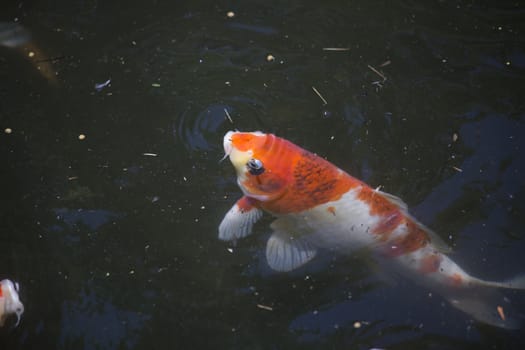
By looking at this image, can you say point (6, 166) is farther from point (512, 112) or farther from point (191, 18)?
point (512, 112)

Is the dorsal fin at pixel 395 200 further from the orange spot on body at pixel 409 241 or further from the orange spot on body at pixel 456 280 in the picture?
the orange spot on body at pixel 456 280

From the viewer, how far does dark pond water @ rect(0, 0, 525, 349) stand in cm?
251

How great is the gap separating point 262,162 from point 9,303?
4.72 feet

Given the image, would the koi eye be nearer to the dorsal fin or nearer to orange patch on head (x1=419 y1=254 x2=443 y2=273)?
the dorsal fin

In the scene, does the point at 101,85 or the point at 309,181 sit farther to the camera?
the point at 101,85

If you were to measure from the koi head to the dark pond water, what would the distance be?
0.87ft

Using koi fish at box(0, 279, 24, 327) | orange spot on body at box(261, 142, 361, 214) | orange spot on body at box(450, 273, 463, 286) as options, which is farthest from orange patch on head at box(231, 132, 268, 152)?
koi fish at box(0, 279, 24, 327)

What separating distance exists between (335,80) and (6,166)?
80.3 inches

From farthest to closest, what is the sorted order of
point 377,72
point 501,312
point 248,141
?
point 377,72
point 248,141
point 501,312

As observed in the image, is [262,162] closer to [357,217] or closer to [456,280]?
[357,217]

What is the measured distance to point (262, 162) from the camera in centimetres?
246

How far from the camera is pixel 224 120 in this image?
3008mm

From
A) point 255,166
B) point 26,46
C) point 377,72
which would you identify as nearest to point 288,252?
point 255,166

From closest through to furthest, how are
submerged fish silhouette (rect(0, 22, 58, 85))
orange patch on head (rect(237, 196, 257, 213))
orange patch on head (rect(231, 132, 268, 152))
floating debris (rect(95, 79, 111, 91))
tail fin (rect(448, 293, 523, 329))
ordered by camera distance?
tail fin (rect(448, 293, 523, 329)) < orange patch on head (rect(231, 132, 268, 152)) < orange patch on head (rect(237, 196, 257, 213)) < floating debris (rect(95, 79, 111, 91)) < submerged fish silhouette (rect(0, 22, 58, 85))
